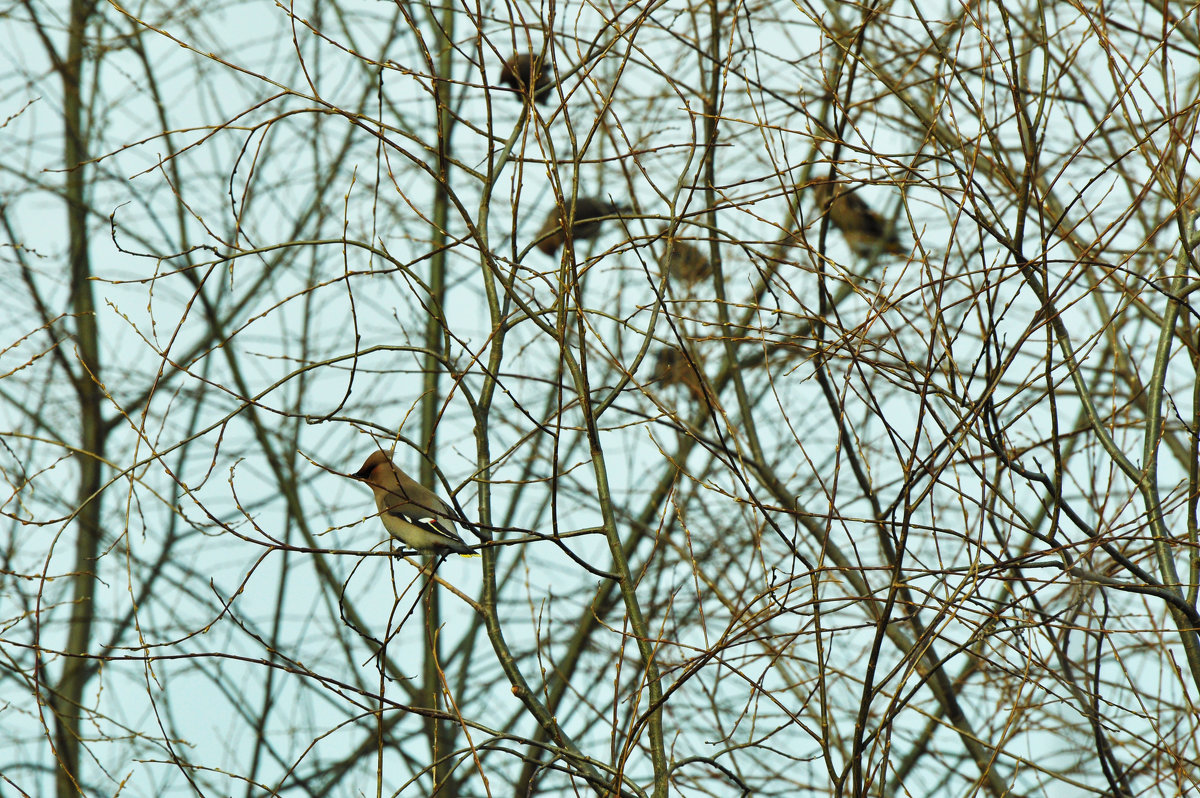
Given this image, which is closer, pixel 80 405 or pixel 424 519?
pixel 424 519

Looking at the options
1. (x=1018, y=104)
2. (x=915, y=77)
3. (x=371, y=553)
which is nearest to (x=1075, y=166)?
(x=915, y=77)

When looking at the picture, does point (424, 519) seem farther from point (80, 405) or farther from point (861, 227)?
point (861, 227)

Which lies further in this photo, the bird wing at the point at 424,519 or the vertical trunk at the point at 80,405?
the vertical trunk at the point at 80,405

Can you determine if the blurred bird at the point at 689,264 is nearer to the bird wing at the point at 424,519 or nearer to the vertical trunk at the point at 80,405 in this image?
the bird wing at the point at 424,519

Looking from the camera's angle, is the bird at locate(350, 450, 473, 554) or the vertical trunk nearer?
the bird at locate(350, 450, 473, 554)

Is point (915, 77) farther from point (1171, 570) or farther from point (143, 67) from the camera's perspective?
point (143, 67)

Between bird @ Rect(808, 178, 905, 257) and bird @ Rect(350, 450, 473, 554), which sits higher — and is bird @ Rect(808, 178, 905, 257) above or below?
above

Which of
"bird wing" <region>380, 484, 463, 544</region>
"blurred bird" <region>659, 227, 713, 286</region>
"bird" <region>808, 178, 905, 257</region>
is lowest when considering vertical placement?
"bird wing" <region>380, 484, 463, 544</region>

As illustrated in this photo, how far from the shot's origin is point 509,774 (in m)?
6.69

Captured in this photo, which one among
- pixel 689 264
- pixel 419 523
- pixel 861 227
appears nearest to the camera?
pixel 419 523

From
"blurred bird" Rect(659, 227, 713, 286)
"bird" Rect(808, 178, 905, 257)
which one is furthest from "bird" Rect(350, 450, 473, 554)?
"bird" Rect(808, 178, 905, 257)

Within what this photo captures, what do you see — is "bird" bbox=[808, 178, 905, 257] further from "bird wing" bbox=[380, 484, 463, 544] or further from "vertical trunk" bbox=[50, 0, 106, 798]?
"vertical trunk" bbox=[50, 0, 106, 798]

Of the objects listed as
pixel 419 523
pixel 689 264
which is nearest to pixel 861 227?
pixel 689 264

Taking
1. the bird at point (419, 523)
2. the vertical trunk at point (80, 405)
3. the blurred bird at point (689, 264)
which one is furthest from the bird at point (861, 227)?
the vertical trunk at point (80, 405)
